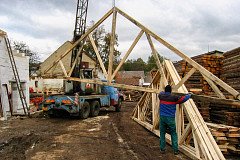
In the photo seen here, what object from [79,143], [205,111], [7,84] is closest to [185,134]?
[205,111]

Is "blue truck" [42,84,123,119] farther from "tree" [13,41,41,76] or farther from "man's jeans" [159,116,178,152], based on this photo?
"tree" [13,41,41,76]

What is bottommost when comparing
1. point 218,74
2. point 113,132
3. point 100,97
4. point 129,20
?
point 113,132

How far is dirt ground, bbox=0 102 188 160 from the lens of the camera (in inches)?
316

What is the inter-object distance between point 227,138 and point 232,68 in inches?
153

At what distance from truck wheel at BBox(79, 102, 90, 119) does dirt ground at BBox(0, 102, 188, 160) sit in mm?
3089

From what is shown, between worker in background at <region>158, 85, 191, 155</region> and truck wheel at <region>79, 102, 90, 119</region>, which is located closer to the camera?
worker in background at <region>158, 85, 191, 155</region>

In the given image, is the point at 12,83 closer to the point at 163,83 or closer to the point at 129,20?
the point at 129,20

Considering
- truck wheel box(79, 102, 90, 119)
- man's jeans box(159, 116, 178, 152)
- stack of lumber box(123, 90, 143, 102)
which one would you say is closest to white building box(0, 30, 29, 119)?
truck wheel box(79, 102, 90, 119)

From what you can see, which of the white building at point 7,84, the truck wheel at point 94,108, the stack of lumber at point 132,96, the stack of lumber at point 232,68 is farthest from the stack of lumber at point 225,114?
the stack of lumber at point 132,96

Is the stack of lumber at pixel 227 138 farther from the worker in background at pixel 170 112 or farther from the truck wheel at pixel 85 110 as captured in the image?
the truck wheel at pixel 85 110

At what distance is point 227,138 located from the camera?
28.6 feet

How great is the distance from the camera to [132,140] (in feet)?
33.5

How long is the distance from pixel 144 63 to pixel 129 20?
104643 millimetres

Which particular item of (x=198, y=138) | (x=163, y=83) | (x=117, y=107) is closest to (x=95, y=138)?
(x=163, y=83)
